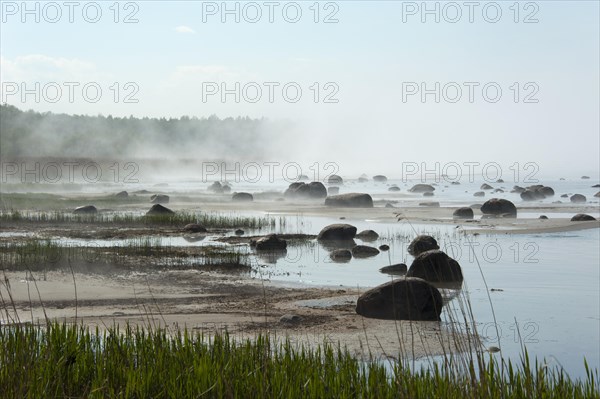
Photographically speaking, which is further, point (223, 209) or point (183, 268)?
point (223, 209)

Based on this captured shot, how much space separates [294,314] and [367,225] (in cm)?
2183

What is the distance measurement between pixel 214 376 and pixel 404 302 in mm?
6830

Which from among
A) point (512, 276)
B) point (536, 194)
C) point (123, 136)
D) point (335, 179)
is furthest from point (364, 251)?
point (123, 136)

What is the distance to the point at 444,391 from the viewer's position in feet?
25.9

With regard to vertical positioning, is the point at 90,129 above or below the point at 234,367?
above

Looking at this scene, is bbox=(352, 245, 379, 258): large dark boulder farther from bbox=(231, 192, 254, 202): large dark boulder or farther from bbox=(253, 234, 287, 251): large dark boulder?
bbox=(231, 192, 254, 202): large dark boulder

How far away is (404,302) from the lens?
14.5 meters

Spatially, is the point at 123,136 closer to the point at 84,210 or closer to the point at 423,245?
the point at 84,210

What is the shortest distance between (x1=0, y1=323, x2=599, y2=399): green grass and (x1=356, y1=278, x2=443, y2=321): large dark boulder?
17.4ft

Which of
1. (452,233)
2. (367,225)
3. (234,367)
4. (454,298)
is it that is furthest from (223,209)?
(234,367)

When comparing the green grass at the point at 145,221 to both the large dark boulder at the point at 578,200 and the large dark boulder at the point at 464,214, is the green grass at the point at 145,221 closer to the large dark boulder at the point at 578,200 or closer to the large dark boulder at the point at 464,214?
the large dark boulder at the point at 464,214

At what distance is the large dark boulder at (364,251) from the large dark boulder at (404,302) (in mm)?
9924

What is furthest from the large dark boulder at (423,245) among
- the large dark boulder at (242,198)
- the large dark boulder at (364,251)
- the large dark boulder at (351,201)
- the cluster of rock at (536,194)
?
the cluster of rock at (536,194)

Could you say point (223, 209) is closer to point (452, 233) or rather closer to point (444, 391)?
point (452, 233)
